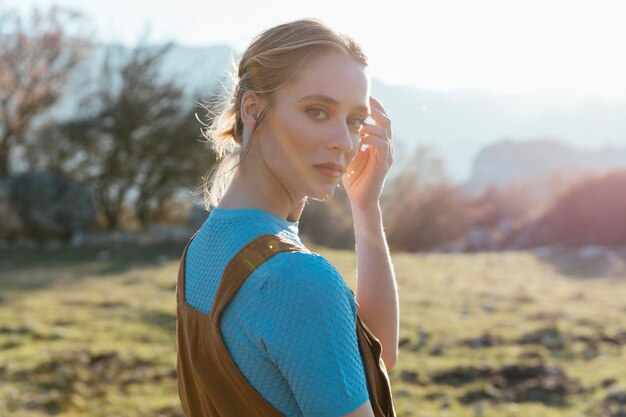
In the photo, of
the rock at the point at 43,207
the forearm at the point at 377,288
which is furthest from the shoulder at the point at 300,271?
the rock at the point at 43,207

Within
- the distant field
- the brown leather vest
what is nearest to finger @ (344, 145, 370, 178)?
the brown leather vest

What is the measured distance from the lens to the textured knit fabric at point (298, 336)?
118 cm

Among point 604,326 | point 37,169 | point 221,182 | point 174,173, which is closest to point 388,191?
point 174,173

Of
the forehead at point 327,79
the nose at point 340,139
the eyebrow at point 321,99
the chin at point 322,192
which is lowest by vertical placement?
the chin at point 322,192

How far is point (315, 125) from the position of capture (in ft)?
4.82

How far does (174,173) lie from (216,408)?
16066 millimetres

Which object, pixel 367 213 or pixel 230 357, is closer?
pixel 230 357

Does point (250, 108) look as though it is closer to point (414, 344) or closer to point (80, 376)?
point (80, 376)

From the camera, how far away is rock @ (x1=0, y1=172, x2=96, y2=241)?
47.4 feet

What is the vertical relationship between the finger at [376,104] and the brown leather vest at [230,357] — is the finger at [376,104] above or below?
above

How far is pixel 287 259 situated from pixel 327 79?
0.40m

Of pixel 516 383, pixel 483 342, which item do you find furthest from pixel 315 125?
pixel 483 342

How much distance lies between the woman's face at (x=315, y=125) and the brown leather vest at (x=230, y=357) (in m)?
0.25

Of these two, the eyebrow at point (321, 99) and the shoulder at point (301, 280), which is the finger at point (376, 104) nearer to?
the eyebrow at point (321, 99)
